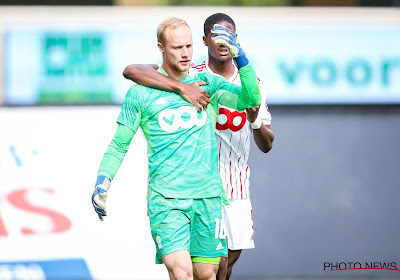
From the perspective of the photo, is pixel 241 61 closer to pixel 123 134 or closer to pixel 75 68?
pixel 123 134

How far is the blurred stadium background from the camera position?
34.5 ft

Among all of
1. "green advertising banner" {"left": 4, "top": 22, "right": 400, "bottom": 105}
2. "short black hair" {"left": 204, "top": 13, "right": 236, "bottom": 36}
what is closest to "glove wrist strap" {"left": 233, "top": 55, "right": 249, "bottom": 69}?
"short black hair" {"left": 204, "top": 13, "right": 236, "bottom": 36}

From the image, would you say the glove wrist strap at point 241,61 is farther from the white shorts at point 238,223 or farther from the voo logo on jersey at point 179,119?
the white shorts at point 238,223

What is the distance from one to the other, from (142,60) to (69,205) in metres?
2.03

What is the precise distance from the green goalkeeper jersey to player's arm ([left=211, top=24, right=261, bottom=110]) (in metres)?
0.02

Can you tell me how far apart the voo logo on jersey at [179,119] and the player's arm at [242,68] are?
36 centimetres

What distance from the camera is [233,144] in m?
7.29

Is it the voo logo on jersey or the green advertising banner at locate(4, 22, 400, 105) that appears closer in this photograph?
the voo logo on jersey

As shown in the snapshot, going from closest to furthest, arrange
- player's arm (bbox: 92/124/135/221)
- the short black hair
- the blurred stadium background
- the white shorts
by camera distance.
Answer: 1. player's arm (bbox: 92/124/135/221)
2. the short black hair
3. the white shorts
4. the blurred stadium background

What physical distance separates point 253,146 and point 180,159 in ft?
16.9

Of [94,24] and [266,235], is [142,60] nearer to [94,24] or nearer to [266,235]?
[94,24]

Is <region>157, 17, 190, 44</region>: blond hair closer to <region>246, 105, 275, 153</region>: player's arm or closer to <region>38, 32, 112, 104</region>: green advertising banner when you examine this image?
<region>246, 105, 275, 153</region>: player's arm

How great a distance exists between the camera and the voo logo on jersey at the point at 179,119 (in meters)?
6.27

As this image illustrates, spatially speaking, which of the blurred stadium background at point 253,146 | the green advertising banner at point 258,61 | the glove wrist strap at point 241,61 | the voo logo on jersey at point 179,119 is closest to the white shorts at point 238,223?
the voo logo on jersey at point 179,119
